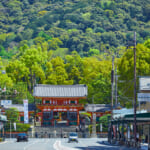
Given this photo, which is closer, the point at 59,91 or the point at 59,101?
the point at 59,91

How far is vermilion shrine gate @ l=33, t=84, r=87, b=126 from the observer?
11681 centimetres

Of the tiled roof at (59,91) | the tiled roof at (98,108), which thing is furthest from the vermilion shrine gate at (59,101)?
the tiled roof at (98,108)

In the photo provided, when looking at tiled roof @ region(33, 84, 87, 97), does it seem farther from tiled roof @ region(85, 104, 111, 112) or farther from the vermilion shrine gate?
tiled roof @ region(85, 104, 111, 112)

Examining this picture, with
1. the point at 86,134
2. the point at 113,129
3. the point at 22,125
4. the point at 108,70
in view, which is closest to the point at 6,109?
the point at 22,125

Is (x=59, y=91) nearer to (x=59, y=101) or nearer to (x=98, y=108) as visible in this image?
(x=59, y=101)

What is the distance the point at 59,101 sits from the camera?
394ft

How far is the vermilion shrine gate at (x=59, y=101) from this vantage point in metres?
117

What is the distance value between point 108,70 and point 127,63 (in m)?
31.8

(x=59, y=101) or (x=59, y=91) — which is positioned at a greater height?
(x=59, y=91)

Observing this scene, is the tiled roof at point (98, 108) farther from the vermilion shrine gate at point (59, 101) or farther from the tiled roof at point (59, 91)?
the tiled roof at point (59, 91)

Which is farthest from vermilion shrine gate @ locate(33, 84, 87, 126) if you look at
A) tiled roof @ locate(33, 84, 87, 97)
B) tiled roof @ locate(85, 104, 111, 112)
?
tiled roof @ locate(85, 104, 111, 112)

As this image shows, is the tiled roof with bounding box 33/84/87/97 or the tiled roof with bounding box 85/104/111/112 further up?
the tiled roof with bounding box 33/84/87/97

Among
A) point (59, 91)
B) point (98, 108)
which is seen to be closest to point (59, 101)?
point (59, 91)

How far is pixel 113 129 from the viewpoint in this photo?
84562 millimetres
